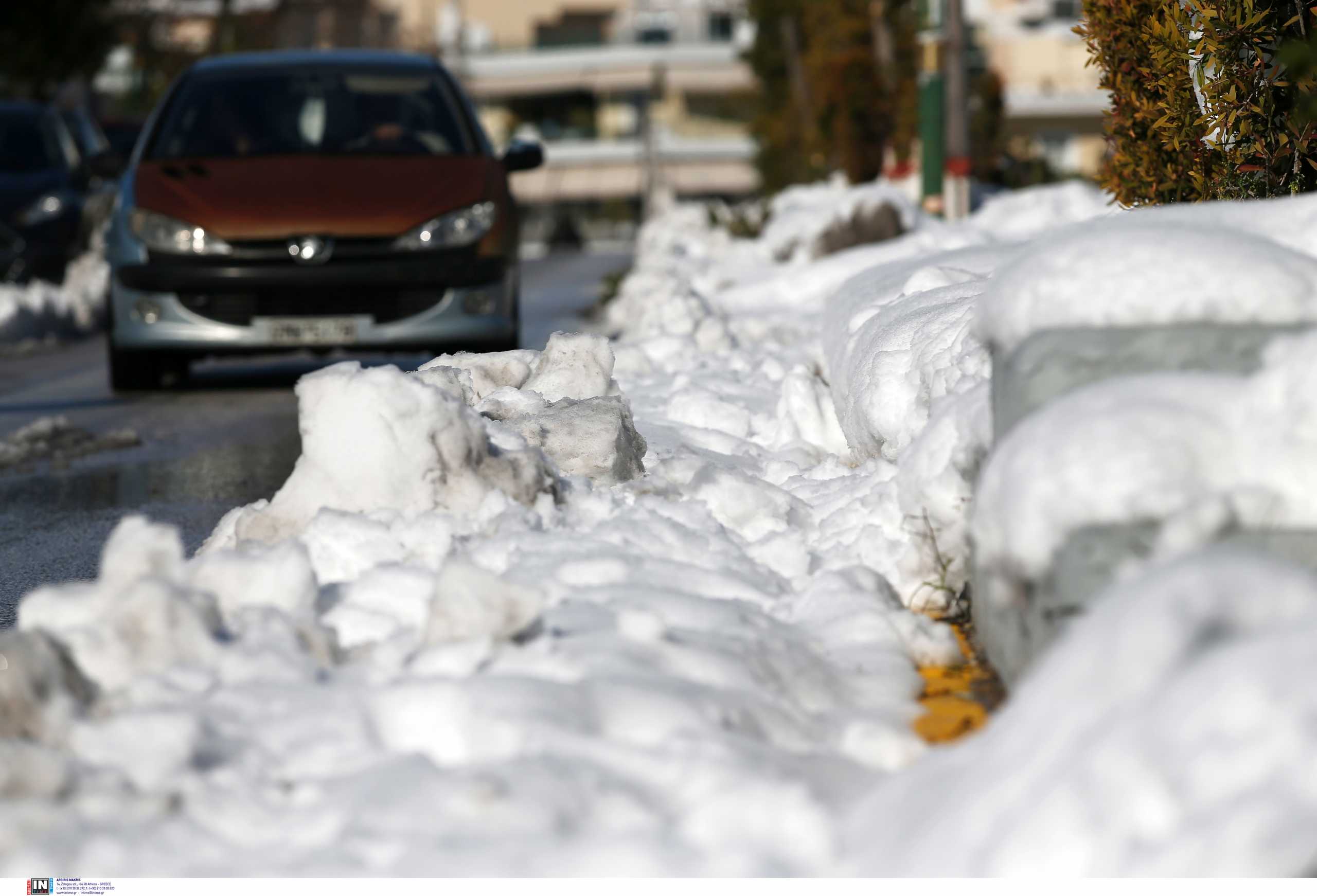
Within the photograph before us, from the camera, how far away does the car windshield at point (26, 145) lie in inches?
578

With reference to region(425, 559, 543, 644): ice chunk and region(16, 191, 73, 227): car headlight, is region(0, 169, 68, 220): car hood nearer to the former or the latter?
region(16, 191, 73, 227): car headlight

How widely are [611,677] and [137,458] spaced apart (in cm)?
469

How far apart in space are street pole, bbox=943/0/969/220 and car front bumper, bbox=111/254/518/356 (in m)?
6.56

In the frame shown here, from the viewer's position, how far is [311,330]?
860 cm

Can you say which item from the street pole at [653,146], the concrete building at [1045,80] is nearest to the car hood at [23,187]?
the concrete building at [1045,80]

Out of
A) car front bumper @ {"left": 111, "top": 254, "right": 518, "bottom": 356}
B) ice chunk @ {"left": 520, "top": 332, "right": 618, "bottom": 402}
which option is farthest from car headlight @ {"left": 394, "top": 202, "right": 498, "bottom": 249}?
ice chunk @ {"left": 520, "top": 332, "right": 618, "bottom": 402}

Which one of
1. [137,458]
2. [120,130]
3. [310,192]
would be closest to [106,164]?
[310,192]

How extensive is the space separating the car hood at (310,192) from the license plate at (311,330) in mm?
405

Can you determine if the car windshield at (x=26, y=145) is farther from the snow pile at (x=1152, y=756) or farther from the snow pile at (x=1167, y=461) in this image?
the snow pile at (x=1152, y=756)

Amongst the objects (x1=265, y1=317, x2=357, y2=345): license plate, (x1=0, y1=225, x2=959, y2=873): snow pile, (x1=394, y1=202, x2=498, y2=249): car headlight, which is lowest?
(x1=265, y1=317, x2=357, y2=345): license plate

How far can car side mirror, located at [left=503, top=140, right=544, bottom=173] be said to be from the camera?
9422mm

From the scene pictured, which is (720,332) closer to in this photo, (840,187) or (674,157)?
(840,187)

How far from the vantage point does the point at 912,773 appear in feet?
8.38

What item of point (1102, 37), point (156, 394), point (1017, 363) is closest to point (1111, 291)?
point (1017, 363)
